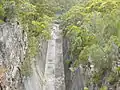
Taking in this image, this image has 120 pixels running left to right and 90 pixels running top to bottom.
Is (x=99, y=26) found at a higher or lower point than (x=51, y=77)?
higher

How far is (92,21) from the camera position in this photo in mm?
16797

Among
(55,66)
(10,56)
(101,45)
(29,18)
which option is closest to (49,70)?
(55,66)

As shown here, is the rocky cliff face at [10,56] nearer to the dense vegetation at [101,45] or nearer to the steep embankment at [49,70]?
the steep embankment at [49,70]

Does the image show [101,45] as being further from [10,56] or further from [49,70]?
[49,70]

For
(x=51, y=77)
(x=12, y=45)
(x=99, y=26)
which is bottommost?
(x=51, y=77)

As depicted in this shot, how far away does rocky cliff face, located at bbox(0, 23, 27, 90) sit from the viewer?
10116 millimetres

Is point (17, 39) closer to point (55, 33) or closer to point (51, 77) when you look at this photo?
point (51, 77)

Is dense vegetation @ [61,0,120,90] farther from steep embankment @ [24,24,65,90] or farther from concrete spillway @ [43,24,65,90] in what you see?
steep embankment @ [24,24,65,90]

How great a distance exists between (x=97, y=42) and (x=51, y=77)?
26.0 feet

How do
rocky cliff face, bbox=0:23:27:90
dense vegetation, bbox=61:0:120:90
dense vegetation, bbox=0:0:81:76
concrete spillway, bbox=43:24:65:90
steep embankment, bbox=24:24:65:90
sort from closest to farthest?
1. rocky cliff face, bbox=0:23:27:90
2. dense vegetation, bbox=0:0:81:76
3. dense vegetation, bbox=61:0:120:90
4. steep embankment, bbox=24:24:65:90
5. concrete spillway, bbox=43:24:65:90

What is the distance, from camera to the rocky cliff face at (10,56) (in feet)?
33.2

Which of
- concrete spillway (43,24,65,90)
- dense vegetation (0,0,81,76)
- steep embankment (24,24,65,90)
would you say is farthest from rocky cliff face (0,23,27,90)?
concrete spillway (43,24,65,90)

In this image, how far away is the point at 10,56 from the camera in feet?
37.4

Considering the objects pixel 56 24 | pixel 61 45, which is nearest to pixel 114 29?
pixel 61 45
